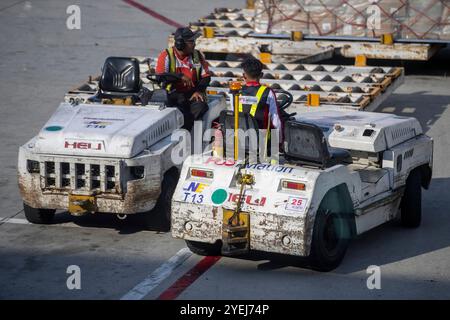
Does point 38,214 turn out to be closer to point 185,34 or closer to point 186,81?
point 186,81

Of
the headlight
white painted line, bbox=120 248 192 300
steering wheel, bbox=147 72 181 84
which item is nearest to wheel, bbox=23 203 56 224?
the headlight

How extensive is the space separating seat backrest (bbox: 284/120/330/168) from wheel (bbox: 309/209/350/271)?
542 mm

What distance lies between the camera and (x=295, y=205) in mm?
9242

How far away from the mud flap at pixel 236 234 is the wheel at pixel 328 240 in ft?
1.98

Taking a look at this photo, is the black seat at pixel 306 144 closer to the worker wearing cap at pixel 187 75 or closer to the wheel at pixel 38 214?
the worker wearing cap at pixel 187 75

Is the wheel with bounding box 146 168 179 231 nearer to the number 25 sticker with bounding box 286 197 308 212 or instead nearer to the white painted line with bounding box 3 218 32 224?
the white painted line with bounding box 3 218 32 224

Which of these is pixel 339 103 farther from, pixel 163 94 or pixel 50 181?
pixel 50 181

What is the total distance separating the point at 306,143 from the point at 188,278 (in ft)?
5.53

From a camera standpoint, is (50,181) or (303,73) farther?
(303,73)

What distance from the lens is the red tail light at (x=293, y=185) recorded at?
9344mm

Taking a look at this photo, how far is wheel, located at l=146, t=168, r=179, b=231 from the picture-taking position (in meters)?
10.8

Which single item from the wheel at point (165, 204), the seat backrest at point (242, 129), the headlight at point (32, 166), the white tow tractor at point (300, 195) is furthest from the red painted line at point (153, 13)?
the seat backrest at point (242, 129)
